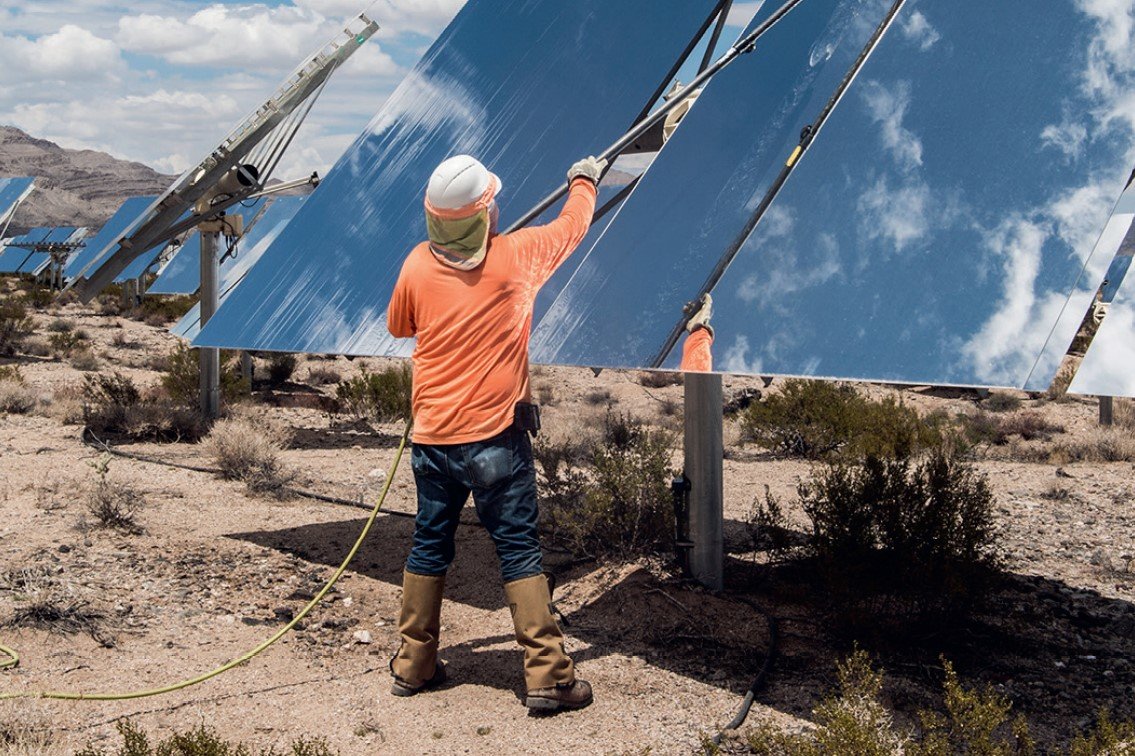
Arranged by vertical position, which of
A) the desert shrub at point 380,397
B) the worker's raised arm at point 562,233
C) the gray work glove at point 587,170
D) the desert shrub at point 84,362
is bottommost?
the desert shrub at point 84,362

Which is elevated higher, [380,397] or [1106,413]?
[1106,413]

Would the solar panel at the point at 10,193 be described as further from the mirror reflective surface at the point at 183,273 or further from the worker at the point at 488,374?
the worker at the point at 488,374

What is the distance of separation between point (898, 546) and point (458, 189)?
368 cm

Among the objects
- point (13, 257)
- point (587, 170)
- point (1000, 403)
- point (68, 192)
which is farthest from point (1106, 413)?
point (68, 192)

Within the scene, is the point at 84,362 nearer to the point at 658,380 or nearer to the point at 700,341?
the point at 658,380

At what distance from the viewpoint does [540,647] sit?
5.71 meters

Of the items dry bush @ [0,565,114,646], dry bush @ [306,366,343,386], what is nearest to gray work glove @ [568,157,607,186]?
dry bush @ [0,565,114,646]

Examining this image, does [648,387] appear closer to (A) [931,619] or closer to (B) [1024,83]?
(A) [931,619]

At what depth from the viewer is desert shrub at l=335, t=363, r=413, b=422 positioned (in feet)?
56.1

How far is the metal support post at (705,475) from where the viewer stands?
288 inches

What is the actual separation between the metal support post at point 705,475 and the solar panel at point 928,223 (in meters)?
1.60

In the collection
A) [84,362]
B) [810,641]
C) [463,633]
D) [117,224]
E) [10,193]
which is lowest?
[84,362]

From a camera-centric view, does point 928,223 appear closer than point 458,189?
Yes

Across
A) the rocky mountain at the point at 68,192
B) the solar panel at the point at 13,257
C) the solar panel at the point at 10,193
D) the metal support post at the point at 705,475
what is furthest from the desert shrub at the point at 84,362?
the rocky mountain at the point at 68,192
